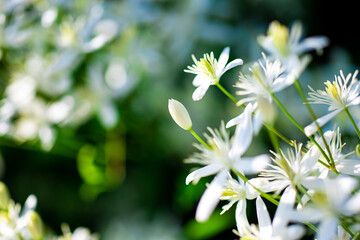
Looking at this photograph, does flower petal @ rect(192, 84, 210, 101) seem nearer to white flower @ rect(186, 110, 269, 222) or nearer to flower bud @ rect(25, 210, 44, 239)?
white flower @ rect(186, 110, 269, 222)

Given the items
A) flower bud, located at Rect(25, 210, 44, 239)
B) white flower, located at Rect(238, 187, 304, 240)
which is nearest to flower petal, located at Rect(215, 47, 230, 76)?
A: white flower, located at Rect(238, 187, 304, 240)

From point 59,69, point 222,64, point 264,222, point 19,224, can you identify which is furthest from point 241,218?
point 59,69

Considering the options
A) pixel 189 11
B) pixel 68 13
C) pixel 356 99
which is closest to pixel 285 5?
pixel 189 11

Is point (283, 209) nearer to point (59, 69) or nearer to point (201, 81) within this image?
point (201, 81)

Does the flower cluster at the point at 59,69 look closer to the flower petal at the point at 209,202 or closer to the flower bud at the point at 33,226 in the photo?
the flower bud at the point at 33,226

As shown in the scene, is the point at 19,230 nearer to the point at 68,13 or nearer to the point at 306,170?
the point at 306,170

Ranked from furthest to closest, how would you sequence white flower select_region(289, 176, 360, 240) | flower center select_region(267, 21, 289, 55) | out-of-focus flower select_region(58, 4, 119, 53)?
out-of-focus flower select_region(58, 4, 119, 53) → flower center select_region(267, 21, 289, 55) → white flower select_region(289, 176, 360, 240)
